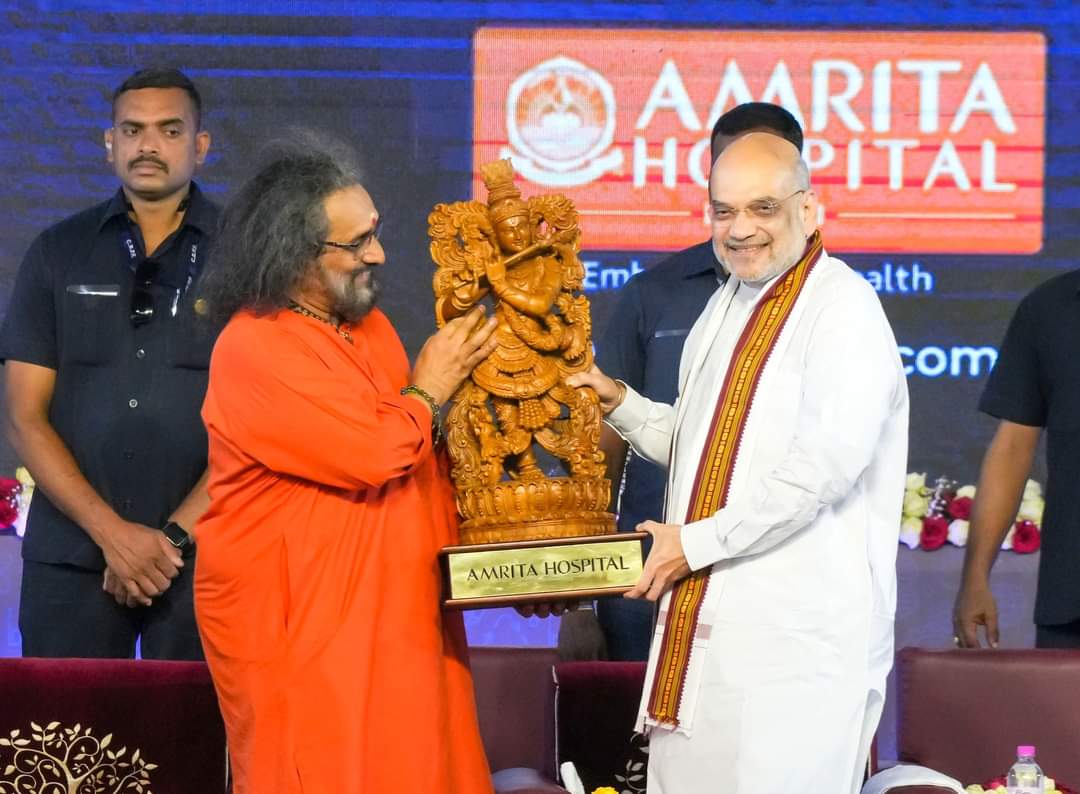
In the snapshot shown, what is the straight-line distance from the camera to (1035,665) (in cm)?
403

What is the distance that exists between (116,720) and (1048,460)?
245 centimetres

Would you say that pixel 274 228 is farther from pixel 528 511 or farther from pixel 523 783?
pixel 523 783

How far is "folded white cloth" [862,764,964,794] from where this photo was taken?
375 centimetres

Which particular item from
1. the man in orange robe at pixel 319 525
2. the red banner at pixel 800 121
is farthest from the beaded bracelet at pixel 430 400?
the red banner at pixel 800 121

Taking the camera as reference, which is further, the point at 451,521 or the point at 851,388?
the point at 451,521

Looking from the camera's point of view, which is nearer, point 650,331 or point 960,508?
point 650,331

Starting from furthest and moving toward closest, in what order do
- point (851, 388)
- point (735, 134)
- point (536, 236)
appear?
point (735, 134) < point (536, 236) < point (851, 388)

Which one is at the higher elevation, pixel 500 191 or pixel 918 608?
pixel 500 191

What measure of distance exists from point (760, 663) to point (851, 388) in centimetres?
53

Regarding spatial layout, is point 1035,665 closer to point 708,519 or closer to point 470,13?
point 708,519

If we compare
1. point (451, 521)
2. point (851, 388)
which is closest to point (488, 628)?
point (451, 521)

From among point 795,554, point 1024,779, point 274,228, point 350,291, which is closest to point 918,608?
point 1024,779

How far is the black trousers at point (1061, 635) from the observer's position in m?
4.30

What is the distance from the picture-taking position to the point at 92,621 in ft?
13.8
